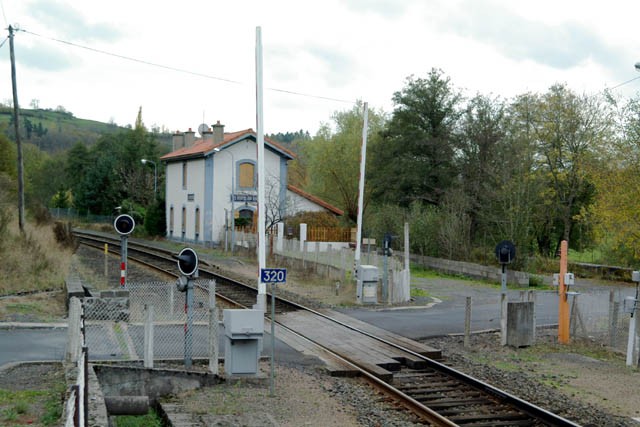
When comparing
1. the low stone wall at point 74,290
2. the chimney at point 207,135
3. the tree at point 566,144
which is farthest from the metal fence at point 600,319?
the chimney at point 207,135

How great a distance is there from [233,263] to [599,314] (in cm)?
2077

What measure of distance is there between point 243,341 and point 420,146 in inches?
1325

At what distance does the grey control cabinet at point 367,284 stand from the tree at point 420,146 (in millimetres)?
21413

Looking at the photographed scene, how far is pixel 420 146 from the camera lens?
146 ft

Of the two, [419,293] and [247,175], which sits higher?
[247,175]

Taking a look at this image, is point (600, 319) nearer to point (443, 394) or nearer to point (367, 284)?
point (367, 284)

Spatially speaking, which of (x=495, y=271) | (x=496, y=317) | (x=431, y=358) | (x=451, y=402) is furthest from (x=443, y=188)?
(x=451, y=402)

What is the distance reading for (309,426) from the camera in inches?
385

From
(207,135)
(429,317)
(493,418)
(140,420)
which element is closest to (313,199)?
(207,135)

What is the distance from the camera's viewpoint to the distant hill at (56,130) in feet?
522

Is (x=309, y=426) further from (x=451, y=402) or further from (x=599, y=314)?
(x=599, y=314)

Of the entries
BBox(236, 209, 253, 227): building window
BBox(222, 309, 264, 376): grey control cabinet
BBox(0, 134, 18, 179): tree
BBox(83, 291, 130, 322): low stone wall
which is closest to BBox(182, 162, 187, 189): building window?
BBox(236, 209, 253, 227): building window

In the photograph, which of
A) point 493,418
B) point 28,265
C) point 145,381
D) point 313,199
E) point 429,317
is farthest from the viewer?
point 313,199

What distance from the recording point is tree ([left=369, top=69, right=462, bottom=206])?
4397 centimetres
